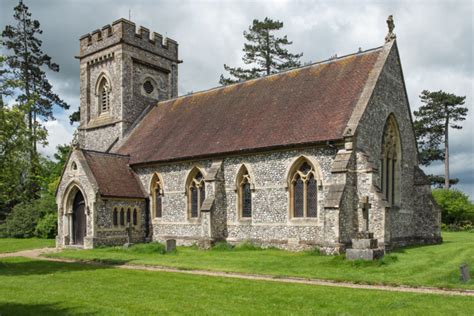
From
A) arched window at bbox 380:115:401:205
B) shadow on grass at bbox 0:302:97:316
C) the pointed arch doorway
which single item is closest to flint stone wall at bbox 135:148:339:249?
arched window at bbox 380:115:401:205

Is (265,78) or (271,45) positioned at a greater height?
(271,45)

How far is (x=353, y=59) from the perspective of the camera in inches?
933

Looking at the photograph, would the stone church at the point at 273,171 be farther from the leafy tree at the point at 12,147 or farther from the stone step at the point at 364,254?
the leafy tree at the point at 12,147

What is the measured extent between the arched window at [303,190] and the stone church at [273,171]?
0.05m

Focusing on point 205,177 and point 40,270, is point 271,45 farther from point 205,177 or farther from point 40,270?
point 40,270

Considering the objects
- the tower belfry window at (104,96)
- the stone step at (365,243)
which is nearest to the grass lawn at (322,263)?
the stone step at (365,243)

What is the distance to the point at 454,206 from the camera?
41.6 m

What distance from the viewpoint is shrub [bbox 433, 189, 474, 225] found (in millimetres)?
41781

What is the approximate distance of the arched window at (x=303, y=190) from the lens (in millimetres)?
20375

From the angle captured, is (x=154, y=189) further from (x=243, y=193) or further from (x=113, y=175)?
(x=243, y=193)

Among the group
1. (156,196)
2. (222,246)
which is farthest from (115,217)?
(222,246)

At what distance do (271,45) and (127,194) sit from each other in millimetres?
28109

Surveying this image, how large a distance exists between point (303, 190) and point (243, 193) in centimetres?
337

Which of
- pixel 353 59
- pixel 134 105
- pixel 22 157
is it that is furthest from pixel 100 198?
pixel 353 59
